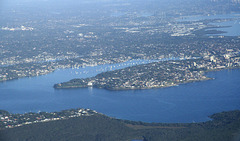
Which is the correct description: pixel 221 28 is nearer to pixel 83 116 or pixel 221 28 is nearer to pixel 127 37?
pixel 127 37

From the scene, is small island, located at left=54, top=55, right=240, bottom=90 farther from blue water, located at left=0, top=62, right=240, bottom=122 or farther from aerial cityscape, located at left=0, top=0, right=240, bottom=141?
blue water, located at left=0, top=62, right=240, bottom=122

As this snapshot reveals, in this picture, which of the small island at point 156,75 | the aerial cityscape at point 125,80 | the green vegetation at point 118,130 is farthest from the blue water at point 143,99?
the green vegetation at point 118,130

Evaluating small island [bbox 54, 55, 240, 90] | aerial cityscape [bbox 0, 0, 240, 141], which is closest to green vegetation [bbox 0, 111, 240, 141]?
aerial cityscape [bbox 0, 0, 240, 141]

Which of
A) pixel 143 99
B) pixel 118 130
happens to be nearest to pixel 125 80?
pixel 143 99

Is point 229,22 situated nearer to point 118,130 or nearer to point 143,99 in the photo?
point 143,99

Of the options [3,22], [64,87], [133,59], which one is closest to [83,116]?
[64,87]
